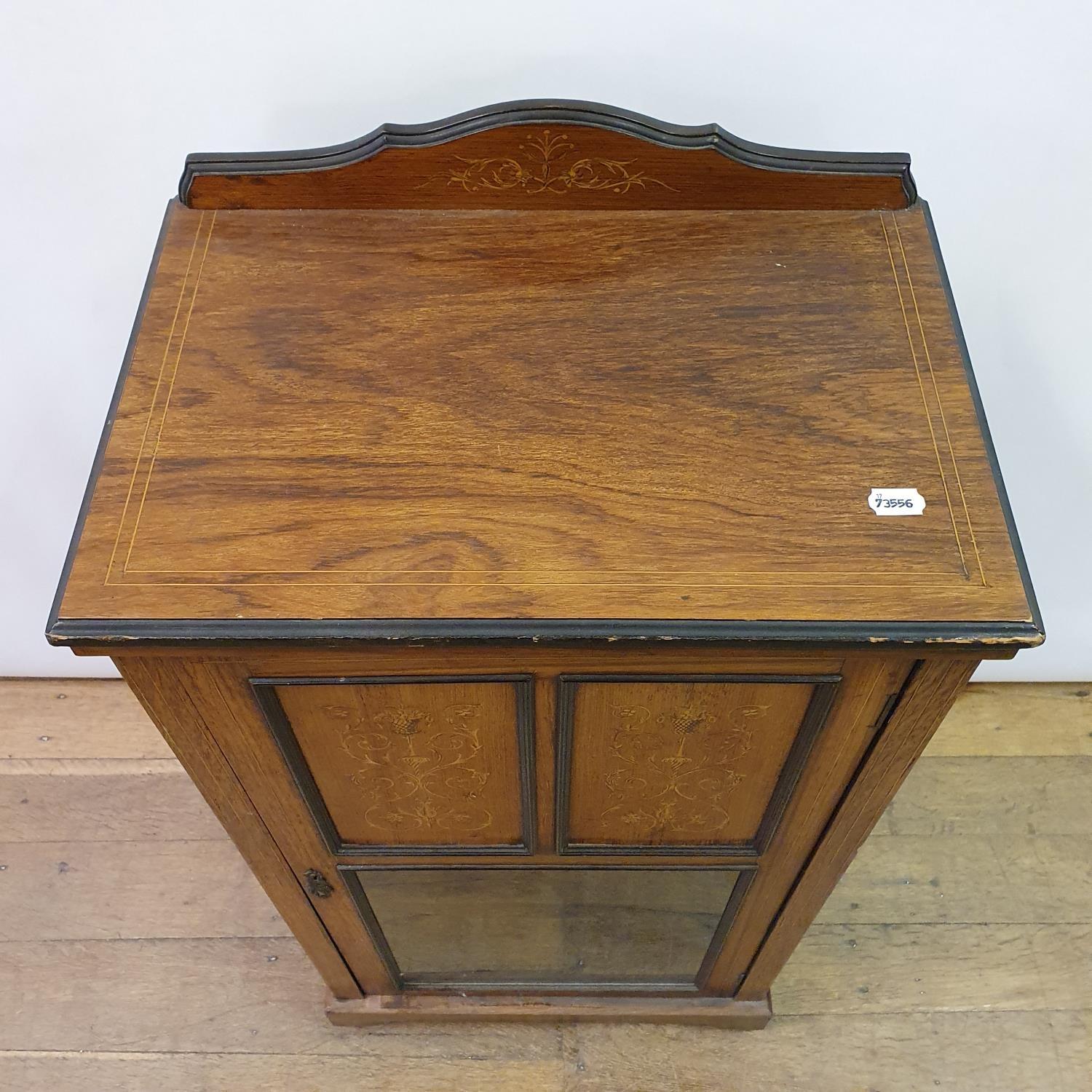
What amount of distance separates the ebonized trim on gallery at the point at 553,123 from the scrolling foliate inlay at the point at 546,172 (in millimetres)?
21

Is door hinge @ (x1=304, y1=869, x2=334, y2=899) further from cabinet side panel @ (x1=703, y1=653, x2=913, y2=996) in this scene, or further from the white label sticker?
the white label sticker

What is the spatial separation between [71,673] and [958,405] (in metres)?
1.25

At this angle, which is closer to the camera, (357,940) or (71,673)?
(357,940)

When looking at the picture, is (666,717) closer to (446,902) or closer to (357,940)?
(446,902)

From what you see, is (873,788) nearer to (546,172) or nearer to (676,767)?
(676,767)

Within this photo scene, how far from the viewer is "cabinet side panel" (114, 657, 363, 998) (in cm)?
66

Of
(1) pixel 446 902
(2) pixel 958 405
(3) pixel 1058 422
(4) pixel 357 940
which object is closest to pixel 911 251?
(2) pixel 958 405

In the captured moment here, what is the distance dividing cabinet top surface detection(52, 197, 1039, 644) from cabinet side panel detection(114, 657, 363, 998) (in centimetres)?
7

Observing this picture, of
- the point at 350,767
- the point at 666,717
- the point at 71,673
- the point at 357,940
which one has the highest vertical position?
the point at 666,717

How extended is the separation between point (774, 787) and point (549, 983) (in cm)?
52

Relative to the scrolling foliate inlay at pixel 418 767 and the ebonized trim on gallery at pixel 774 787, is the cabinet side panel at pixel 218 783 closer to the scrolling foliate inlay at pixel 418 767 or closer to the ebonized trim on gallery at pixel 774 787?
the scrolling foliate inlay at pixel 418 767

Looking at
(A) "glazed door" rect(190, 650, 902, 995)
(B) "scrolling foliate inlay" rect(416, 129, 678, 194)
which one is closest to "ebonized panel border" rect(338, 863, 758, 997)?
(A) "glazed door" rect(190, 650, 902, 995)

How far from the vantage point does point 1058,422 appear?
3.54ft

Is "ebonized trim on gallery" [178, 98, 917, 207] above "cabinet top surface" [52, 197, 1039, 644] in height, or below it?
above
